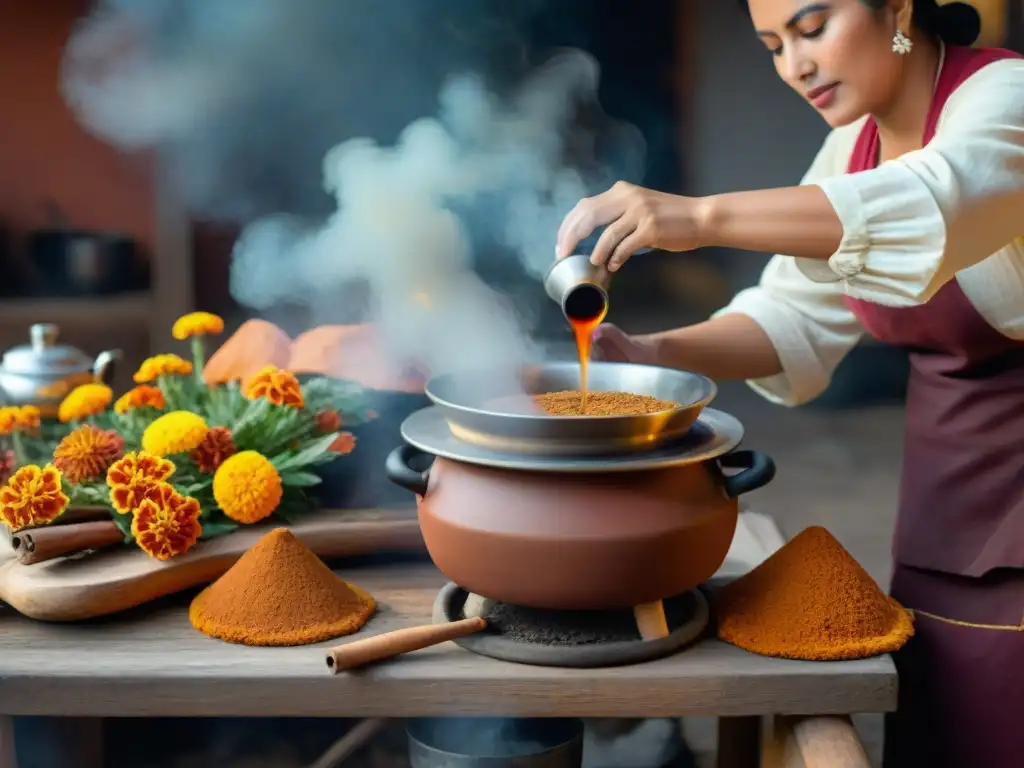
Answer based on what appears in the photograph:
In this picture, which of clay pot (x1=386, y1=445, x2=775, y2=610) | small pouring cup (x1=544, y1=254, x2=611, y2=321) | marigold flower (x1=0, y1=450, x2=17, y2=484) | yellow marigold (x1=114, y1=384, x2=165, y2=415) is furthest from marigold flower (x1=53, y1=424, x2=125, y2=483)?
small pouring cup (x1=544, y1=254, x2=611, y2=321)

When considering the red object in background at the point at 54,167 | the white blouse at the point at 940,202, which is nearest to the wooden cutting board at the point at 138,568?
the white blouse at the point at 940,202

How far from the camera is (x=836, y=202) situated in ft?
3.92

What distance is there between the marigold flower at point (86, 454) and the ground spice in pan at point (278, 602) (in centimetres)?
31

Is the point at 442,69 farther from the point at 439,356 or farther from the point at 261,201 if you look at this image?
the point at 439,356

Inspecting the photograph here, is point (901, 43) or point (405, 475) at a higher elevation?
point (901, 43)

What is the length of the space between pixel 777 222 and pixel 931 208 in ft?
0.58

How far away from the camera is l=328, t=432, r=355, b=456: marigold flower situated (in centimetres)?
168

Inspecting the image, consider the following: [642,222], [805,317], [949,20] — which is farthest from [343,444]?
[949,20]

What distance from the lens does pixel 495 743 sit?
1348mm

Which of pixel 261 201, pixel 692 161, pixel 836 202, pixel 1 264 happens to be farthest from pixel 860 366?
pixel 836 202

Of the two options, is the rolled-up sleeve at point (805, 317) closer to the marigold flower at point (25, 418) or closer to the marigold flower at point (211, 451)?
the marigold flower at point (211, 451)

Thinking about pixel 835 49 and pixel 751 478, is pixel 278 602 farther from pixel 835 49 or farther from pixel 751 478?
pixel 835 49

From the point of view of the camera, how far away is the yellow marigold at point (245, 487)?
1.48m

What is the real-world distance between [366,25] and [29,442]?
97.8 inches
